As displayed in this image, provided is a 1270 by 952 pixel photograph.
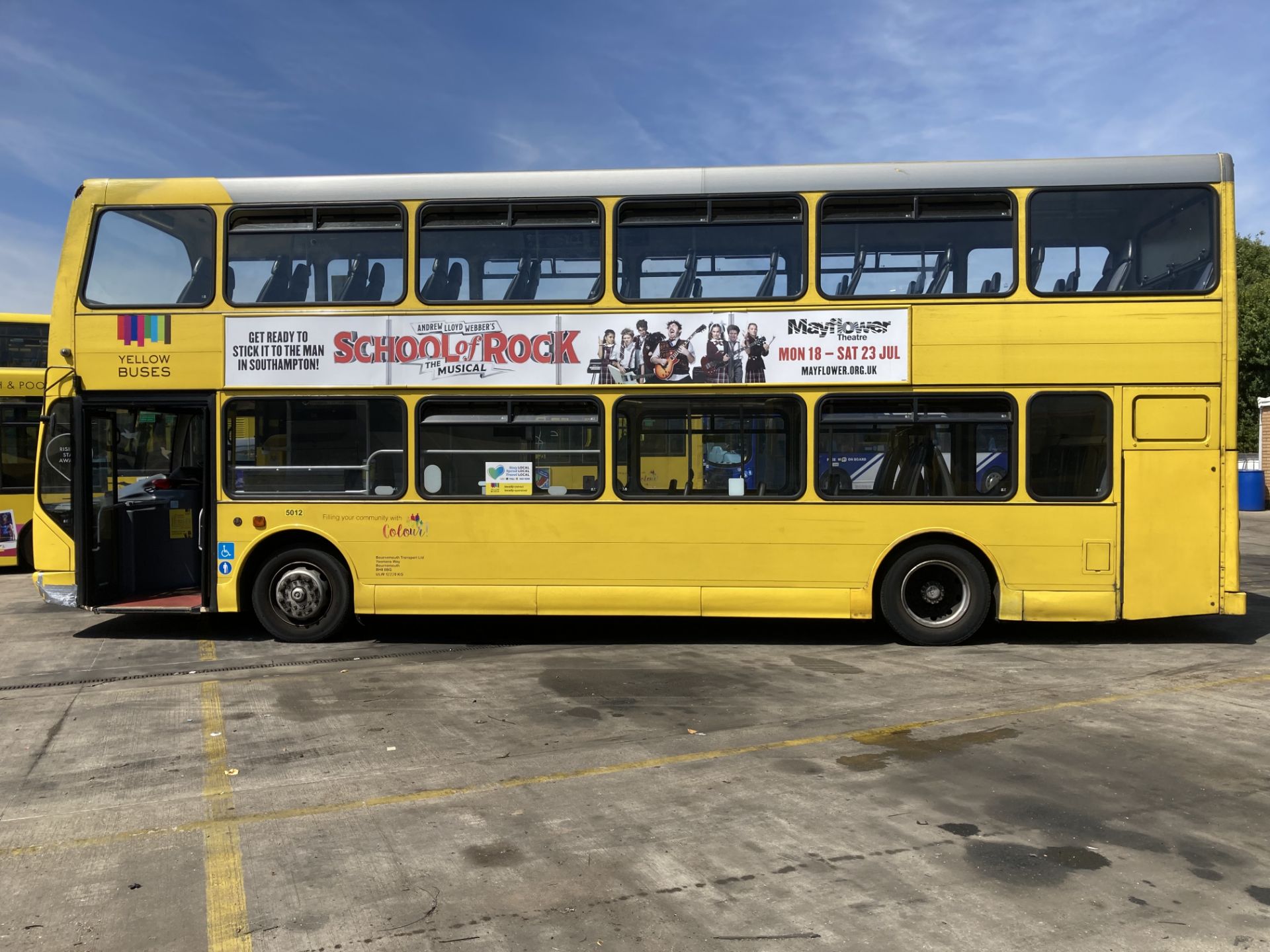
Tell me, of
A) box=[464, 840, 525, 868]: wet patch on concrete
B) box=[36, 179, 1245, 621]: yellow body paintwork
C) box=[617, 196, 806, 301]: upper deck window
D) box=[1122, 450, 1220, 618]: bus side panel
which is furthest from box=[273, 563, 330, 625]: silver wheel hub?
box=[1122, 450, 1220, 618]: bus side panel

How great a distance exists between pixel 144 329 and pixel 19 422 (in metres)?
7.23

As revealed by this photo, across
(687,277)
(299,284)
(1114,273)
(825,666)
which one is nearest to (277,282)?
(299,284)

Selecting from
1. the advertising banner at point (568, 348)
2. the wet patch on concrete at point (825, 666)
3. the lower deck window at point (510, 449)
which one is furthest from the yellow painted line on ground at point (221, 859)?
the wet patch on concrete at point (825, 666)

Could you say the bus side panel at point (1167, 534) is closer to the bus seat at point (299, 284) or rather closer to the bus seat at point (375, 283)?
the bus seat at point (375, 283)

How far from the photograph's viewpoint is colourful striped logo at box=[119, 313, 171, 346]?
27.8 ft

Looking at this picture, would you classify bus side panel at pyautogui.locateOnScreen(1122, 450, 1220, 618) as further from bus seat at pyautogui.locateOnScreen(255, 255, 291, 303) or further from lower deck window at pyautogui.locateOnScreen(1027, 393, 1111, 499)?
bus seat at pyautogui.locateOnScreen(255, 255, 291, 303)

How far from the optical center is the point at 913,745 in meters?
5.59

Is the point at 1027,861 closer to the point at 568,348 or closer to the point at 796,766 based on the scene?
the point at 796,766

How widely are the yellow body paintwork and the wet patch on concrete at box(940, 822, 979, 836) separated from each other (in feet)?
12.8

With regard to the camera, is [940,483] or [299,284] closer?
[940,483]

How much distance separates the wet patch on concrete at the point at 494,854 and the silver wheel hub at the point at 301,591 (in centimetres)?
509

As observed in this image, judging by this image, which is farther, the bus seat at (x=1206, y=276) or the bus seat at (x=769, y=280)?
the bus seat at (x=769, y=280)

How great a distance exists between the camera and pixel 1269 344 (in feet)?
118

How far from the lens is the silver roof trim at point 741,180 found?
26.3 feet
